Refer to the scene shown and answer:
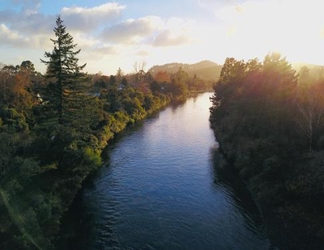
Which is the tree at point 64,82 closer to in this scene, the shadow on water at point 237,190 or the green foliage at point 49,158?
the green foliage at point 49,158

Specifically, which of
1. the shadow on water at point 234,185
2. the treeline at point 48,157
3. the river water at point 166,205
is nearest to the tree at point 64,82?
the treeline at point 48,157

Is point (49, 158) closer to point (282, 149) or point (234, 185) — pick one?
point (234, 185)

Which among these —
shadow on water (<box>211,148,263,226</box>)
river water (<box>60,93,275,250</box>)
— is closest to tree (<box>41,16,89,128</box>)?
river water (<box>60,93,275,250</box>)

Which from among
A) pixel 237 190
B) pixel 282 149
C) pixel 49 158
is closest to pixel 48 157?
pixel 49 158

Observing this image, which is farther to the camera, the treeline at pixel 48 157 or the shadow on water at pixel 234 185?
the shadow on water at pixel 234 185

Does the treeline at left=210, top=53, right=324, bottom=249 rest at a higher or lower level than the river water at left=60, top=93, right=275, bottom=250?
higher

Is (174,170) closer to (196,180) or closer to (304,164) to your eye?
(196,180)

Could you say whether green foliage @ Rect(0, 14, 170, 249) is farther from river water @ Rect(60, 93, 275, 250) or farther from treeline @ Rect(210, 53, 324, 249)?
treeline @ Rect(210, 53, 324, 249)
